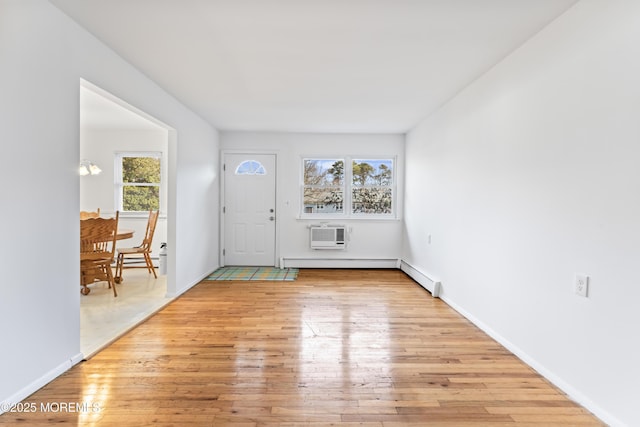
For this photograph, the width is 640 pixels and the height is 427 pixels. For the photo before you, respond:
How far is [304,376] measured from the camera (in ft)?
6.94

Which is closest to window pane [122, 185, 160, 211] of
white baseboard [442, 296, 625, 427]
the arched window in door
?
the arched window in door

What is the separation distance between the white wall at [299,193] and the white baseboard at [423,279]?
1.47 feet

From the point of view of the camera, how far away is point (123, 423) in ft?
5.45

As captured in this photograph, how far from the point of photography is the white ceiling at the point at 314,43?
79.3 inches

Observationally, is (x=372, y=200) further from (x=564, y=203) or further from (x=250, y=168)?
(x=564, y=203)

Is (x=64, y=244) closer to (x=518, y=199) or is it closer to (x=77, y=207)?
(x=77, y=207)

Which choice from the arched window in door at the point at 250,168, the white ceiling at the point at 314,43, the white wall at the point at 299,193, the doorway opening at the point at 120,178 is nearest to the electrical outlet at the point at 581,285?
the white ceiling at the point at 314,43

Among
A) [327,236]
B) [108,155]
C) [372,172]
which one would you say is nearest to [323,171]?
[372,172]

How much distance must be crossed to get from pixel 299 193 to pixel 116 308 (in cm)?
313

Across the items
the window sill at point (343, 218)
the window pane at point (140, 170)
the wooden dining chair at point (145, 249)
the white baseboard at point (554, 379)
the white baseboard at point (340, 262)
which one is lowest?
the white baseboard at point (554, 379)

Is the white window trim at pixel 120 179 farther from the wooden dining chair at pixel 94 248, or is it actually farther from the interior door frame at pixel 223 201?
the wooden dining chair at pixel 94 248

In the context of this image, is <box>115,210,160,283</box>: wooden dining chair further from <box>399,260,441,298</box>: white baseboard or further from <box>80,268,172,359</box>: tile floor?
<box>399,260,441,298</box>: white baseboard

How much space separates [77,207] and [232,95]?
1983 millimetres

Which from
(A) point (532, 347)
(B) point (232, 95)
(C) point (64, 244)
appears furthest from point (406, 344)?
(B) point (232, 95)
